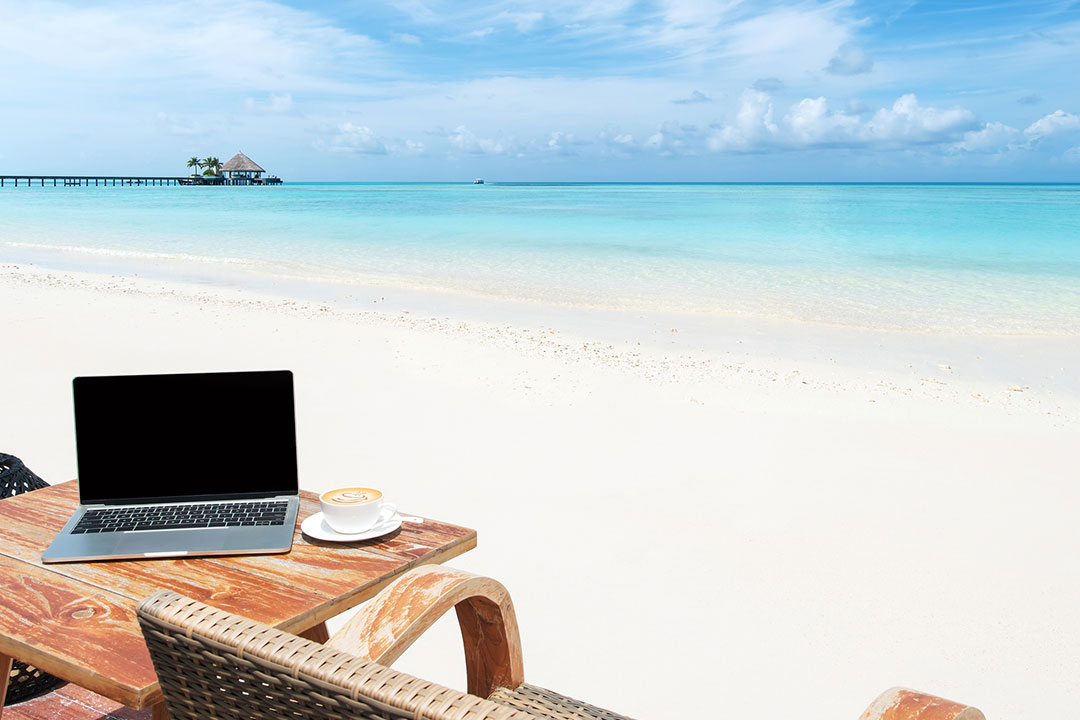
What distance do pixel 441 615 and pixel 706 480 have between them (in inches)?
128

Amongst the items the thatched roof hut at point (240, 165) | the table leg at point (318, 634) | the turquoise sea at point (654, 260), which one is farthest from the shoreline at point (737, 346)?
the thatched roof hut at point (240, 165)

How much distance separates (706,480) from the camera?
15.3ft

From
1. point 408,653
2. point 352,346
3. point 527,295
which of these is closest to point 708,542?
point 408,653

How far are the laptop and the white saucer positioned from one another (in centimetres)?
4

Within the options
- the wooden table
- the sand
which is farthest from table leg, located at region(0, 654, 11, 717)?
the sand

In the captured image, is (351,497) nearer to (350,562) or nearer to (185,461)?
(350,562)

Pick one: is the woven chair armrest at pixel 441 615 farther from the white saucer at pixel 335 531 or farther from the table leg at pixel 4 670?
the table leg at pixel 4 670

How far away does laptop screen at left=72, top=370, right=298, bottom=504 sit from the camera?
75.3 inches

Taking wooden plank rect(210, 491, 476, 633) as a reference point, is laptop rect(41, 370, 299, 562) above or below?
above

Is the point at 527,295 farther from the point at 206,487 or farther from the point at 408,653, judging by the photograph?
the point at 206,487

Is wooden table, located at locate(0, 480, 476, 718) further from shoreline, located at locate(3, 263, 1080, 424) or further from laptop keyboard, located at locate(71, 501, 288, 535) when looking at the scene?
shoreline, located at locate(3, 263, 1080, 424)

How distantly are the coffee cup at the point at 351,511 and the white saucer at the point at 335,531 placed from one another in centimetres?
1

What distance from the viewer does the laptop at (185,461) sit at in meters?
1.89

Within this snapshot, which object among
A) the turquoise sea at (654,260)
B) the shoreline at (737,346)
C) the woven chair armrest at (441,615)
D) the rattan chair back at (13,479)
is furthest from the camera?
the turquoise sea at (654,260)
